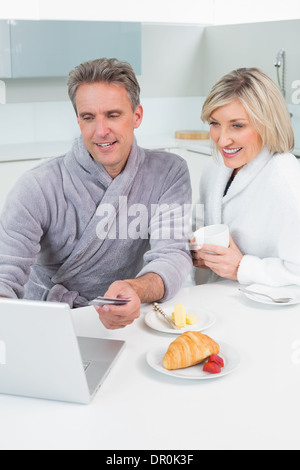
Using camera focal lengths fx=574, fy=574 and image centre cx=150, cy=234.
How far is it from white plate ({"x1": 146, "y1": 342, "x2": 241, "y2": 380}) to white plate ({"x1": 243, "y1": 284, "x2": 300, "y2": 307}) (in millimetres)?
327

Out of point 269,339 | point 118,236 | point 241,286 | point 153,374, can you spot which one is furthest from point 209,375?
point 118,236

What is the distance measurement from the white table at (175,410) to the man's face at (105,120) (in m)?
0.73

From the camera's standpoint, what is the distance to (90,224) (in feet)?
6.23

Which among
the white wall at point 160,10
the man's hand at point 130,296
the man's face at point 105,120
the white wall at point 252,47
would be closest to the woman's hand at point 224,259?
the man's hand at point 130,296

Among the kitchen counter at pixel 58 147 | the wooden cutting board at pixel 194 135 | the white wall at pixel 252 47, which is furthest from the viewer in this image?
the wooden cutting board at pixel 194 135

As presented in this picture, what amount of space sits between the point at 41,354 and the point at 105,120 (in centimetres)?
103

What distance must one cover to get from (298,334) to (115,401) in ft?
1.74

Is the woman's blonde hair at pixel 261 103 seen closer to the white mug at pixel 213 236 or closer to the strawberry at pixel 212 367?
the white mug at pixel 213 236

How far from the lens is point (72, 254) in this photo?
76.1 inches

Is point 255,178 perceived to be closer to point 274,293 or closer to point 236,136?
point 236,136

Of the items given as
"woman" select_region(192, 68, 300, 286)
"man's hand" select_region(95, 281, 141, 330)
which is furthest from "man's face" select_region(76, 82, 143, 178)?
"man's hand" select_region(95, 281, 141, 330)

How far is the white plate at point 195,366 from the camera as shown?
3.88 ft

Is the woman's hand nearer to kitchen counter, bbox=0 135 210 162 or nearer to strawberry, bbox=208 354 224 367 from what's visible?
strawberry, bbox=208 354 224 367

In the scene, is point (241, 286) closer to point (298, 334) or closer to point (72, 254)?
point (298, 334)
